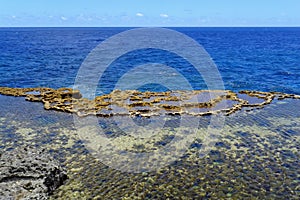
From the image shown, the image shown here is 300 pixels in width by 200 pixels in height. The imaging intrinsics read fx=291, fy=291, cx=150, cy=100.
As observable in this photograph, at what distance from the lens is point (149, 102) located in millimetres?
42156

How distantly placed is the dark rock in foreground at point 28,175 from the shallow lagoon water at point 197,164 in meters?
0.90

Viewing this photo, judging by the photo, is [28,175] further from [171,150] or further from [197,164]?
[197,164]

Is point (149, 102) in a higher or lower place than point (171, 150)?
higher

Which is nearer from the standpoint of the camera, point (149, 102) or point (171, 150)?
point (171, 150)

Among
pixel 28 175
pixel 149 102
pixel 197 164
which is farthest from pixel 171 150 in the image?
pixel 149 102

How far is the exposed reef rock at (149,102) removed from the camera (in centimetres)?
3797

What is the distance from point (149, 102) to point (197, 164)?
18.9m

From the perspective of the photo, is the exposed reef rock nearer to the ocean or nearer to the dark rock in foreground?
the ocean

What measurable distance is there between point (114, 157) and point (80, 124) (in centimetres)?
939

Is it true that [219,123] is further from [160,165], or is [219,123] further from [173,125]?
[160,165]

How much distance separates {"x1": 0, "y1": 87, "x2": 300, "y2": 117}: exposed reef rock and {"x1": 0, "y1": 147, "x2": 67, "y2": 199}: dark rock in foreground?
14.0m

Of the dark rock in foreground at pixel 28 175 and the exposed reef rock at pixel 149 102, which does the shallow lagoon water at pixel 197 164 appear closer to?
the dark rock in foreground at pixel 28 175

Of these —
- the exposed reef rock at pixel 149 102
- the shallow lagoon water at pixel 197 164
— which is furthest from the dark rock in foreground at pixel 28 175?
the exposed reef rock at pixel 149 102

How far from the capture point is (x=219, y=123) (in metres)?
33.8
